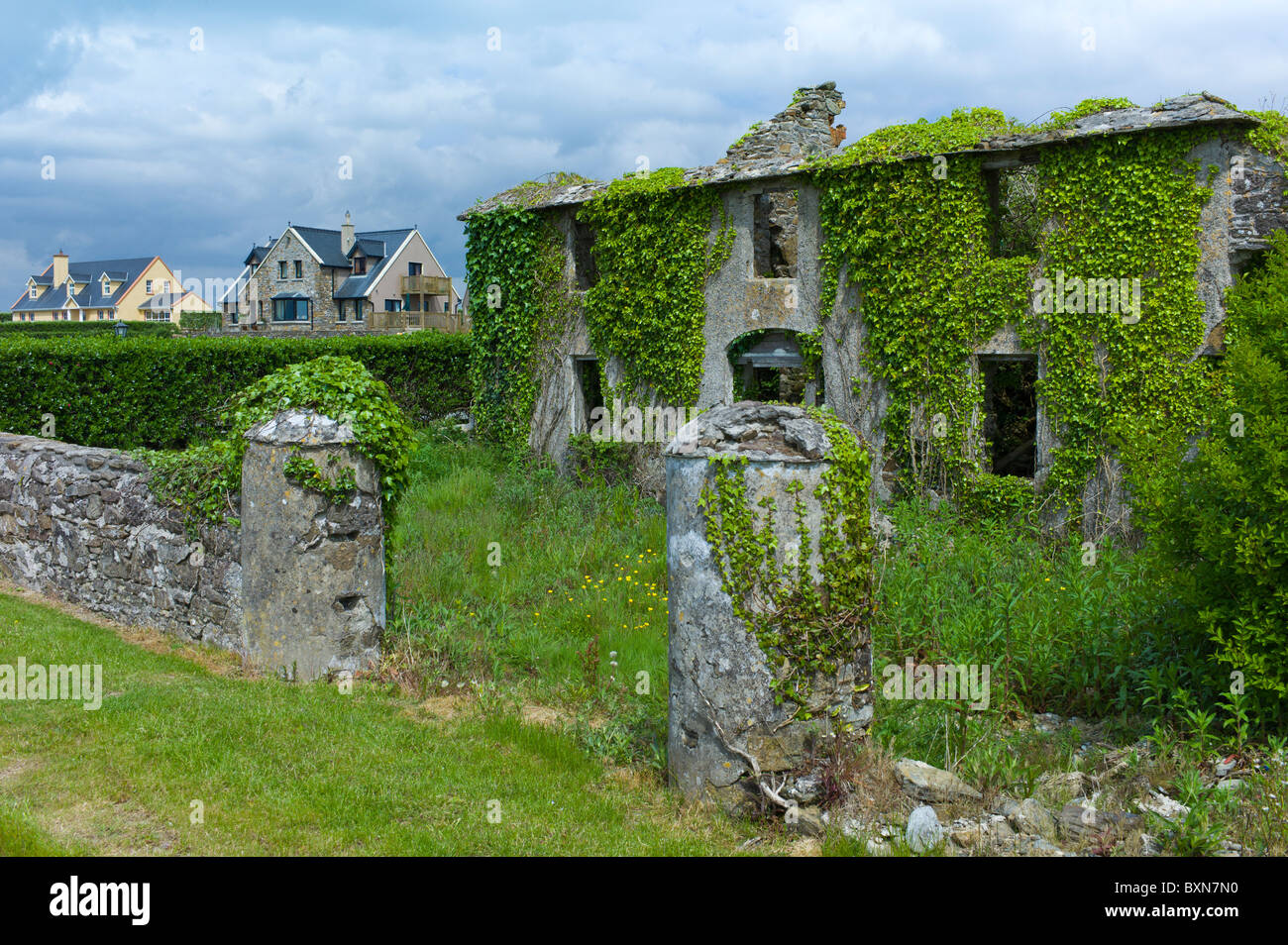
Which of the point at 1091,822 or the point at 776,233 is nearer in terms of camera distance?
the point at 1091,822

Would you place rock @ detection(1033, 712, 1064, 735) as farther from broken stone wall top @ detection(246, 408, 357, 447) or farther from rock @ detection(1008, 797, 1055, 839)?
broken stone wall top @ detection(246, 408, 357, 447)

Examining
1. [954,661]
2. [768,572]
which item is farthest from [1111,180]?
[768,572]

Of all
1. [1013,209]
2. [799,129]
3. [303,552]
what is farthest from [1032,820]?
[799,129]

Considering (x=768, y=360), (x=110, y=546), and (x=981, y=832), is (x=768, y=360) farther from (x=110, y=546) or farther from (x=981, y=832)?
(x=981, y=832)

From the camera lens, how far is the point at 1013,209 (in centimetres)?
1293

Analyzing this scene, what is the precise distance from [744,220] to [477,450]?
256 inches

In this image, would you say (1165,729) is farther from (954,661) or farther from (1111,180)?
(1111,180)

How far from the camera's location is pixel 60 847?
4.95 metres

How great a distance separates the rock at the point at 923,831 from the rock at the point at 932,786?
0.26 m

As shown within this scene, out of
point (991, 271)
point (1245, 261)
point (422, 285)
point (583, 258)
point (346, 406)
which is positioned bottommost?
point (346, 406)

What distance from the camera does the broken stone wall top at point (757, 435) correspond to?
5.40 metres

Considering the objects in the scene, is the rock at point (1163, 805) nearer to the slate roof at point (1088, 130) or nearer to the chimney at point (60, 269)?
the slate roof at point (1088, 130)

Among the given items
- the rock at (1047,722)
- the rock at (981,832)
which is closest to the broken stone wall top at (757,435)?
the rock at (981,832)

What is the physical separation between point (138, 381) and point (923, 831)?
57.6 feet
